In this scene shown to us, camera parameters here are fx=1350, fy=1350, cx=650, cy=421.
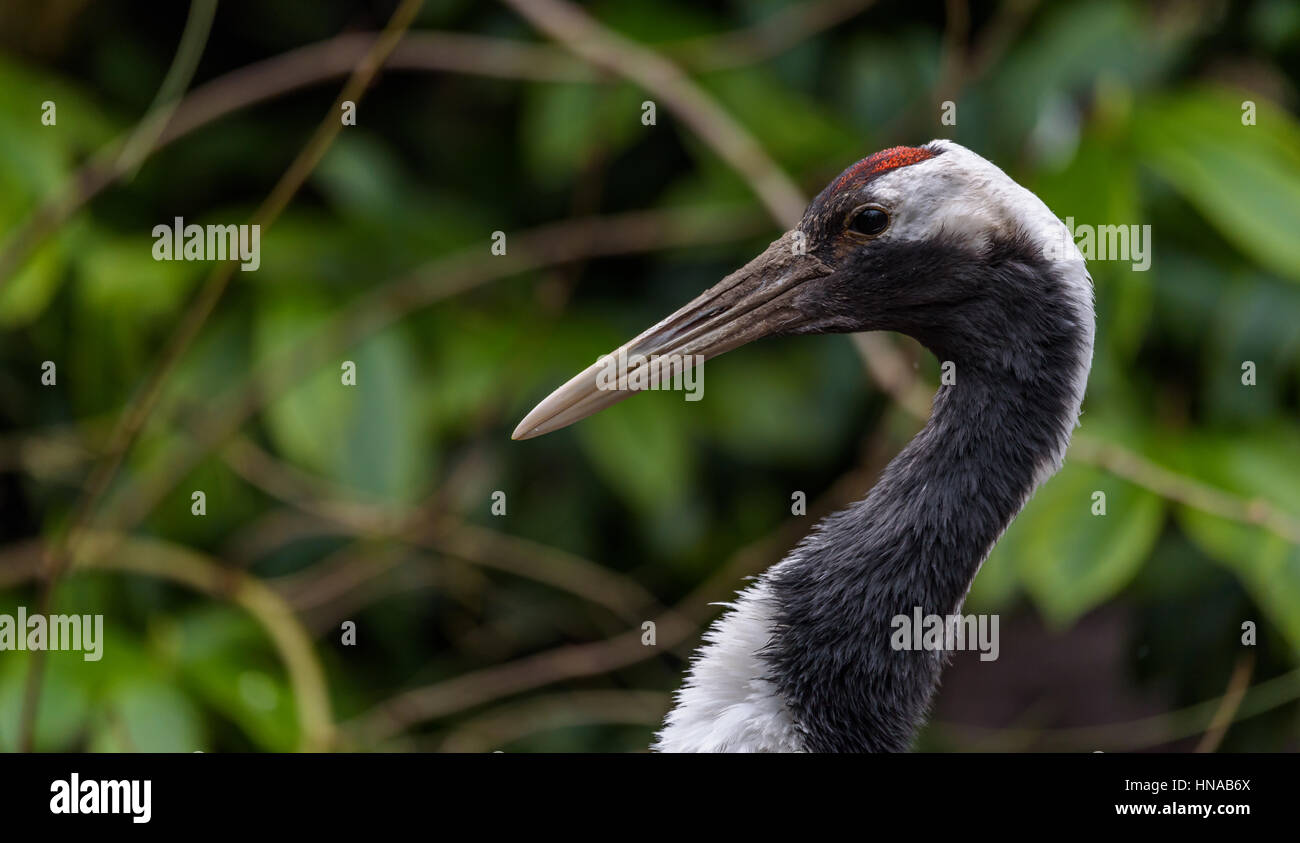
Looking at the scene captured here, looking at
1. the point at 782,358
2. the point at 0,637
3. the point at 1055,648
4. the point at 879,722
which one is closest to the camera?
the point at 879,722

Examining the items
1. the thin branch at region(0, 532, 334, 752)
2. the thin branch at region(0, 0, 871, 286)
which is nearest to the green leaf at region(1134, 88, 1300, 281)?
the thin branch at region(0, 0, 871, 286)

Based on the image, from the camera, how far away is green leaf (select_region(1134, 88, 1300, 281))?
3.17m

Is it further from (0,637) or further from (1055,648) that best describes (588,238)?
(1055,648)

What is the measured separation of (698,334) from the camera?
6.75ft

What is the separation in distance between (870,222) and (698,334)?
313 mm

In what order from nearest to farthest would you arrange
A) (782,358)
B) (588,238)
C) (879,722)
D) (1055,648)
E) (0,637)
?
(879,722) < (0,637) < (588,238) < (782,358) < (1055,648)

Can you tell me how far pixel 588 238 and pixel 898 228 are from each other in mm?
1708

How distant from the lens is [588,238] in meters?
3.53

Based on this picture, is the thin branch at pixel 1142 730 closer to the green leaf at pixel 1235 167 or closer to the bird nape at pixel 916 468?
the green leaf at pixel 1235 167

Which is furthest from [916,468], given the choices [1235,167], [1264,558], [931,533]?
[1235,167]

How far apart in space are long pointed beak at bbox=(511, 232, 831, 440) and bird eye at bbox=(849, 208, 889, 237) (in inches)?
3.1

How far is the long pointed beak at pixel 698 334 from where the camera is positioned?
2.01 meters

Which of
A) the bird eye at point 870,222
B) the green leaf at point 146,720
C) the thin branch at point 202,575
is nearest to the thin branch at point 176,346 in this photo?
the green leaf at point 146,720

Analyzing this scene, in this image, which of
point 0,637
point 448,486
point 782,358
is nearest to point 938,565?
point 448,486
